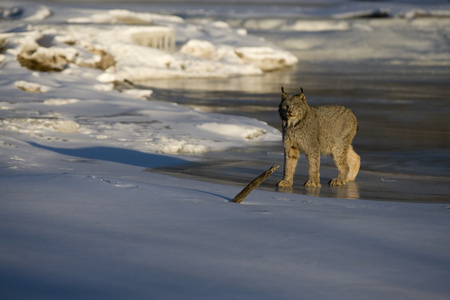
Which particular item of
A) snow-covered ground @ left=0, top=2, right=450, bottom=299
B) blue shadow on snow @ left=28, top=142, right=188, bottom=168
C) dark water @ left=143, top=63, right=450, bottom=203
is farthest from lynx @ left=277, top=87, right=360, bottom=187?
blue shadow on snow @ left=28, top=142, right=188, bottom=168

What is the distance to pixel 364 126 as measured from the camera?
1605cm

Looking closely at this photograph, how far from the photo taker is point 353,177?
973cm

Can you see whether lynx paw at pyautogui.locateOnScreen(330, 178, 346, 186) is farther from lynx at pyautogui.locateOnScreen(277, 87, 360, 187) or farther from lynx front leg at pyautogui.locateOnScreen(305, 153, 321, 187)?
lynx front leg at pyautogui.locateOnScreen(305, 153, 321, 187)

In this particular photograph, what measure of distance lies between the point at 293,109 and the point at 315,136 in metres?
0.48

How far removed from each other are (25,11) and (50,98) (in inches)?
797

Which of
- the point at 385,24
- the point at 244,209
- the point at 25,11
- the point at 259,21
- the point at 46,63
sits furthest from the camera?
the point at 259,21

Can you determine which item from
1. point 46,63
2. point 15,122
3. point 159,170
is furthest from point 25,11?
point 159,170

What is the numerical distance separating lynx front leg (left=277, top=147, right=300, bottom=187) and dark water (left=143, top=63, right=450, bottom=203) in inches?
5.4

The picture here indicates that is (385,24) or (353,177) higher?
(385,24)

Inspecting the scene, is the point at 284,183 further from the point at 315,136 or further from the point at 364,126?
the point at 364,126

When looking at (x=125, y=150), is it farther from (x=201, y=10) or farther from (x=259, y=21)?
(x=201, y=10)

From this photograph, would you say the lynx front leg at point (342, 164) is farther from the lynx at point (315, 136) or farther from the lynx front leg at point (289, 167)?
the lynx front leg at point (289, 167)

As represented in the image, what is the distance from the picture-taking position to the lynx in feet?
Answer: 30.1

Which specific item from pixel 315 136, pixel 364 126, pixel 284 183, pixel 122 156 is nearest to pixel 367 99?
pixel 364 126
